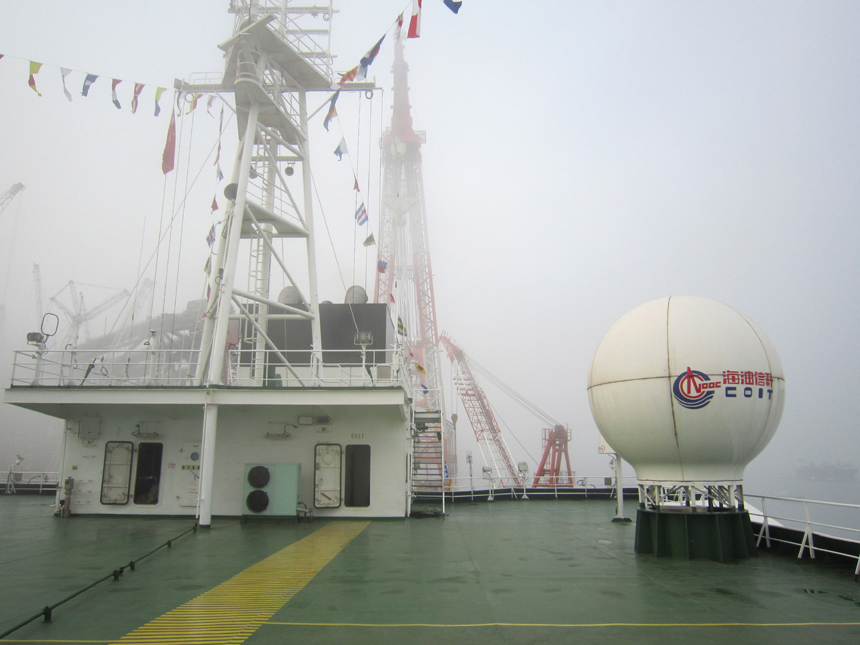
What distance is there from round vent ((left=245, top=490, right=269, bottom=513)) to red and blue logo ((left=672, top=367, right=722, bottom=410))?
10.9 metres

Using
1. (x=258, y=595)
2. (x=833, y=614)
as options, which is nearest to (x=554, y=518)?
(x=833, y=614)

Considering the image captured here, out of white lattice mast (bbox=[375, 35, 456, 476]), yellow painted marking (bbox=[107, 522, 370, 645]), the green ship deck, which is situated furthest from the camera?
white lattice mast (bbox=[375, 35, 456, 476])

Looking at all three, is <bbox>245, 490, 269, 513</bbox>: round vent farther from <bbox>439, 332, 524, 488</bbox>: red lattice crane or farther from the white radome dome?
<bbox>439, 332, 524, 488</bbox>: red lattice crane

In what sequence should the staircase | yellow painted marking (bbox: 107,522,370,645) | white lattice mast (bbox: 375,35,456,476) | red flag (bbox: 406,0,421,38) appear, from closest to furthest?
yellow painted marking (bbox: 107,522,370,645) → red flag (bbox: 406,0,421,38) → the staircase → white lattice mast (bbox: 375,35,456,476)

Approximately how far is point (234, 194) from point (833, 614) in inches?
639

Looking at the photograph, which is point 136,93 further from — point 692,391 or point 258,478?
point 692,391

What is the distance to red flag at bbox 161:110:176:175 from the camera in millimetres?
17781

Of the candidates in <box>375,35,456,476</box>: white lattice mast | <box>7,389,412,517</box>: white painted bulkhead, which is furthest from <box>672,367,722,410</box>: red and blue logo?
<box>375,35,456,476</box>: white lattice mast

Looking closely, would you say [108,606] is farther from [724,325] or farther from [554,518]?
[554,518]

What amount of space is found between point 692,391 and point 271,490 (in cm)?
1107

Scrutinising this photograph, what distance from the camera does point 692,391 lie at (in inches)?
421

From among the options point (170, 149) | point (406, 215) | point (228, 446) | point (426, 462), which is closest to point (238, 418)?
point (228, 446)

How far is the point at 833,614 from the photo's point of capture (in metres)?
7.14

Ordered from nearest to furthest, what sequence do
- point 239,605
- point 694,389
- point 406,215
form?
point 239,605 < point 694,389 < point 406,215
